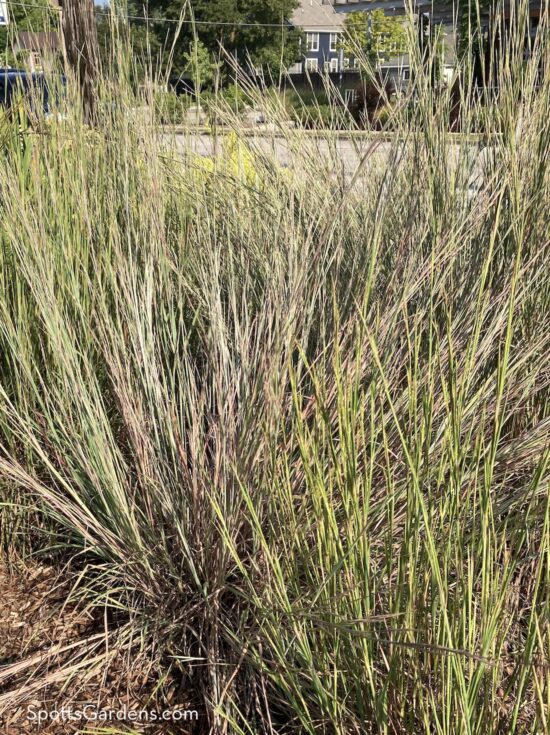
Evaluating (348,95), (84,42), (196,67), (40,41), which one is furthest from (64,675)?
(348,95)

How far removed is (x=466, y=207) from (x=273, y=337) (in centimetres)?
80

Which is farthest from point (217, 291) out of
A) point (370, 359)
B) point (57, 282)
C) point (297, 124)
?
point (297, 124)

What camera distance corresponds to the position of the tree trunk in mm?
2094

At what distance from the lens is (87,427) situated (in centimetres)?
141

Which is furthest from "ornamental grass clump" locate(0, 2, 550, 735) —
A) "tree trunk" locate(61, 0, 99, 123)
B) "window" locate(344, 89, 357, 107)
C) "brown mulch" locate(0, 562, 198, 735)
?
"window" locate(344, 89, 357, 107)

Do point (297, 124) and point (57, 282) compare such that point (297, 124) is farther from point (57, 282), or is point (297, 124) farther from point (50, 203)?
point (57, 282)

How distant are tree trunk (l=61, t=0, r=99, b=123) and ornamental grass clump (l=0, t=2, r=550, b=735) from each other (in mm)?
146

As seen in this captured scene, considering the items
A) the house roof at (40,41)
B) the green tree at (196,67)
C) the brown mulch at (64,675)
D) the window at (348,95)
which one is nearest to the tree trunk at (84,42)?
the house roof at (40,41)

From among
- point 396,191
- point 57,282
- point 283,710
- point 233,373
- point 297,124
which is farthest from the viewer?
point 297,124

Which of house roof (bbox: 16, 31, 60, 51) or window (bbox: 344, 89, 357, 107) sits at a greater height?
house roof (bbox: 16, 31, 60, 51)

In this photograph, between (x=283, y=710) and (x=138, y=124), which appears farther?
(x=138, y=124)

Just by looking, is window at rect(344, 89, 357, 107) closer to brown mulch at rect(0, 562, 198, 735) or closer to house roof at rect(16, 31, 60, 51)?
house roof at rect(16, 31, 60, 51)

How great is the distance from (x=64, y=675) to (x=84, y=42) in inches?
76.8

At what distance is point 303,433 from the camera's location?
113cm
